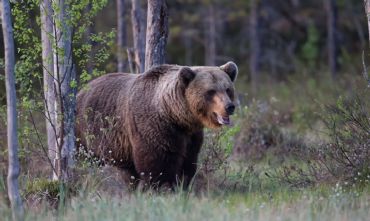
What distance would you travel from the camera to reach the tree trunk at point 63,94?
9547mm

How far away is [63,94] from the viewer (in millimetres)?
9914

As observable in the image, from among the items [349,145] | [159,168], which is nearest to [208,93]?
[159,168]

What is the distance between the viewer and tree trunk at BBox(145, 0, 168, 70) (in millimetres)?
11828

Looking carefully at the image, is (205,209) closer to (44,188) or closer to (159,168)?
(159,168)

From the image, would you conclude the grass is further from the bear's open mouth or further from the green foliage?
the bear's open mouth

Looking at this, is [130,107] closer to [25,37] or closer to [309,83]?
[25,37]

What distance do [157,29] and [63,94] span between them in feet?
8.12

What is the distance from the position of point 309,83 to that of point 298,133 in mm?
5987

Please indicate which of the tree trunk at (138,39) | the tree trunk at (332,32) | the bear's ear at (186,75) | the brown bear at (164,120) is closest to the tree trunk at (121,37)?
the tree trunk at (138,39)

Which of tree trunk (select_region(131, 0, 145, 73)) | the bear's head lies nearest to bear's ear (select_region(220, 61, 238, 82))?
the bear's head

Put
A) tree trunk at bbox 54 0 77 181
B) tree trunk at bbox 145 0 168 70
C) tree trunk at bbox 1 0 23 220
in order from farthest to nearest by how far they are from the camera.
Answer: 1. tree trunk at bbox 145 0 168 70
2. tree trunk at bbox 54 0 77 181
3. tree trunk at bbox 1 0 23 220

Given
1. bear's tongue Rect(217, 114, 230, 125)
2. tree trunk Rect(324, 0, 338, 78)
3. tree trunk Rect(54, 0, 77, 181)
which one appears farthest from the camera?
tree trunk Rect(324, 0, 338, 78)

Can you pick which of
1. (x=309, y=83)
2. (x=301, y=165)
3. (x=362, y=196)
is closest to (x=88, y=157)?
(x=362, y=196)

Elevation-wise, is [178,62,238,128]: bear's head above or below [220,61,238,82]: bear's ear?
below
